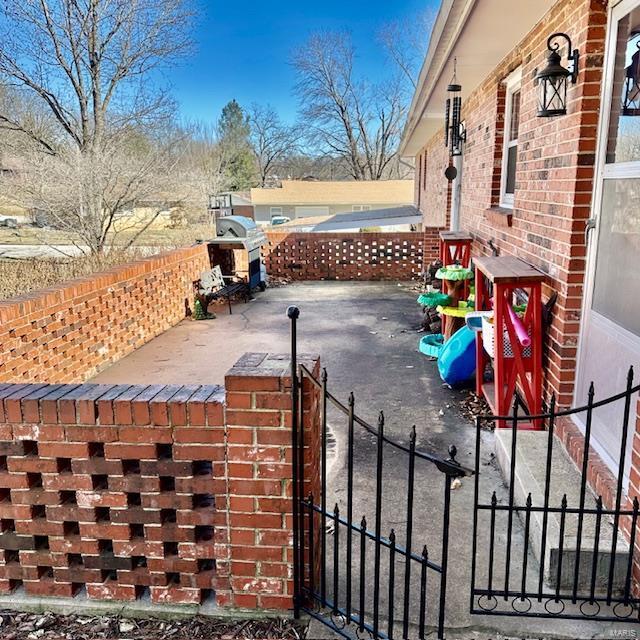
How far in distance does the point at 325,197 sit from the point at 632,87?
3696 centimetres

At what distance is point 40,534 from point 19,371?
2.92 meters


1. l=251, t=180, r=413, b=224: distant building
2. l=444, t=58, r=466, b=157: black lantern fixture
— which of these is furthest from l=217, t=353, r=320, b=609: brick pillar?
l=251, t=180, r=413, b=224: distant building

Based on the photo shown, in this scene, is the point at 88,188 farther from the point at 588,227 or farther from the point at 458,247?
the point at 588,227

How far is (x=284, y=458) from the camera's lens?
2.17 meters

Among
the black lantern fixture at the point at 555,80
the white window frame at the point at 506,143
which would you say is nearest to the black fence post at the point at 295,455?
the black lantern fixture at the point at 555,80

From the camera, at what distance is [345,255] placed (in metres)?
13.9

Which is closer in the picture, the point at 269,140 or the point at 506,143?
the point at 506,143

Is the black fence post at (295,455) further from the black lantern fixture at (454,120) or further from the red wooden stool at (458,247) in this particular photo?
the black lantern fixture at (454,120)

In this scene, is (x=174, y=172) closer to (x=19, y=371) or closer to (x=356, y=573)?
(x=19, y=371)

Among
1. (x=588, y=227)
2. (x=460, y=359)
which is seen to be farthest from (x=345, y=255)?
(x=588, y=227)

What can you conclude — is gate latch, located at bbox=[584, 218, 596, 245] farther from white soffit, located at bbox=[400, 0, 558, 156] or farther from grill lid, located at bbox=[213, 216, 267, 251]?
grill lid, located at bbox=[213, 216, 267, 251]

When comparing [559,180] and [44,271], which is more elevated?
[559,180]

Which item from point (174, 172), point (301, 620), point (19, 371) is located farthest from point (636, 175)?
point (174, 172)

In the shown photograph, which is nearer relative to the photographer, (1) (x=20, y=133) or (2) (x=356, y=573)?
(2) (x=356, y=573)
